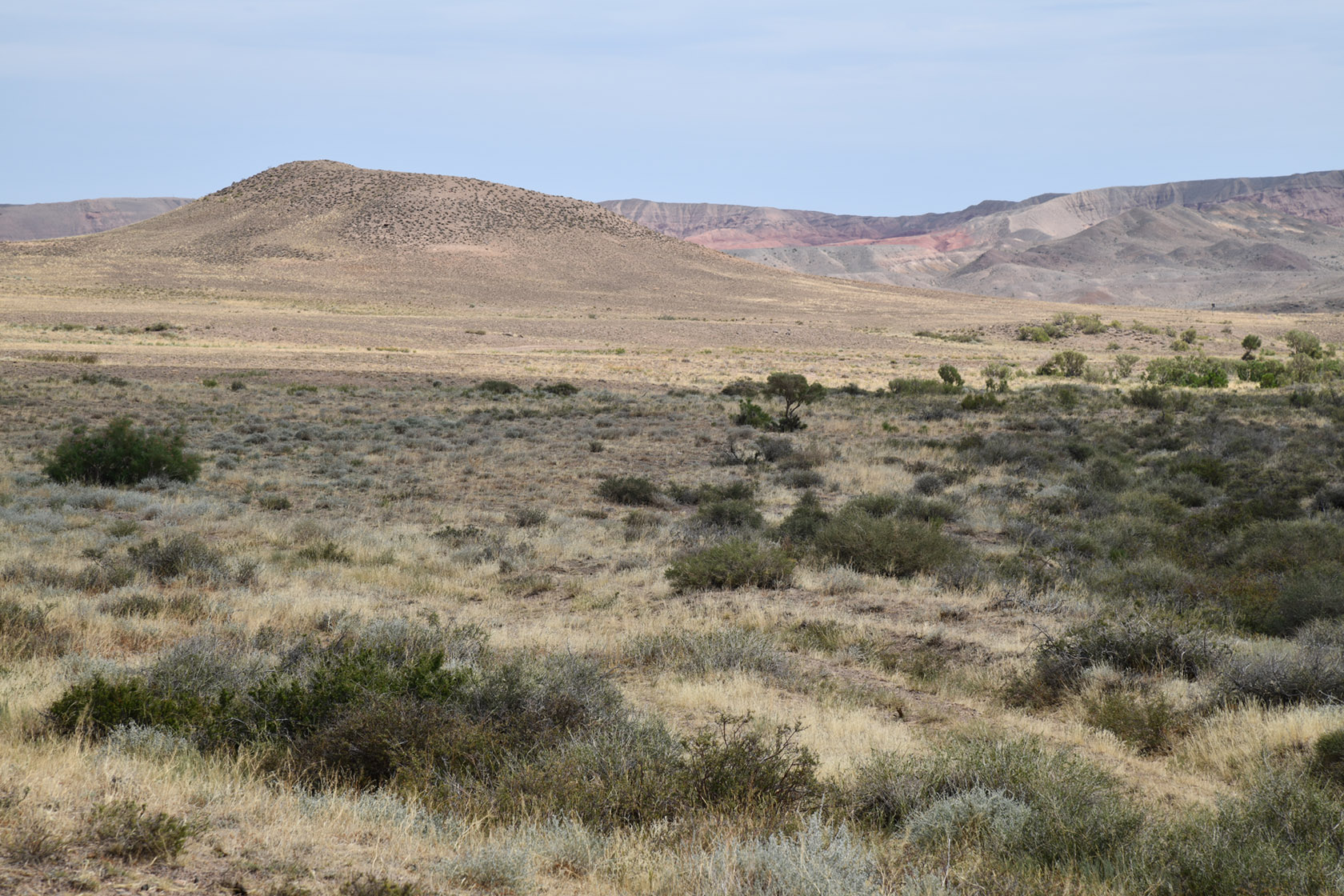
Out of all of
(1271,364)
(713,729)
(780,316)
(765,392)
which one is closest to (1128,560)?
(713,729)

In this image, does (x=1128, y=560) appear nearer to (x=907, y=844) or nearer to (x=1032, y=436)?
(x=907, y=844)

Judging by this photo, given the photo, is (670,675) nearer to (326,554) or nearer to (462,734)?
(462,734)

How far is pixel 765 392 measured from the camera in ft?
107

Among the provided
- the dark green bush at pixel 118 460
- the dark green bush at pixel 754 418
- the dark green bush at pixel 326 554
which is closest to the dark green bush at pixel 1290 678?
the dark green bush at pixel 326 554

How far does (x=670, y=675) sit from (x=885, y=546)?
4.74 meters

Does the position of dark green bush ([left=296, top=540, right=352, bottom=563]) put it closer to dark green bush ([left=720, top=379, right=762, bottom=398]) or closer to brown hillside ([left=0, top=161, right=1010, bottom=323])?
dark green bush ([left=720, top=379, right=762, bottom=398])

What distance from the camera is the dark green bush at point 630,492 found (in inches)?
620

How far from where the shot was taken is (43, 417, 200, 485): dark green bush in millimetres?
15375

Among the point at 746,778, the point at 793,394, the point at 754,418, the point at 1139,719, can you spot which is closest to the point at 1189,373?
the point at 793,394

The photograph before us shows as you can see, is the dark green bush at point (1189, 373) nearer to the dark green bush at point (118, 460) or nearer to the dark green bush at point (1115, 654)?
the dark green bush at point (1115, 654)

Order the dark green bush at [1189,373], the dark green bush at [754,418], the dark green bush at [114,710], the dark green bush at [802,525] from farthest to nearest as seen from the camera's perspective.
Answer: the dark green bush at [1189,373] → the dark green bush at [754,418] → the dark green bush at [802,525] → the dark green bush at [114,710]

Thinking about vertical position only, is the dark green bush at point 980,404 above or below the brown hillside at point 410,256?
below

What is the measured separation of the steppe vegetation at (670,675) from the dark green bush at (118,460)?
6 cm

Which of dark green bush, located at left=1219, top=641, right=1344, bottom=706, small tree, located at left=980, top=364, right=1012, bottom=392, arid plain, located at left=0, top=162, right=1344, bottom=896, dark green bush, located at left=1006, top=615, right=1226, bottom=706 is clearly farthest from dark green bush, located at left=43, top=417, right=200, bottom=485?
small tree, located at left=980, top=364, right=1012, bottom=392
